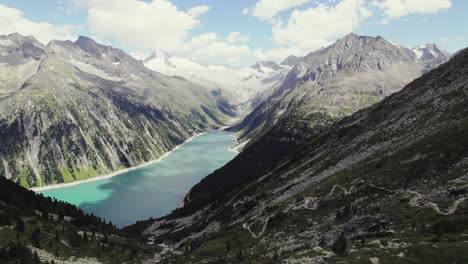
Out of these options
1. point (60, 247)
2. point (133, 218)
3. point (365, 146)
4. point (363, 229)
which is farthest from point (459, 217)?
point (133, 218)

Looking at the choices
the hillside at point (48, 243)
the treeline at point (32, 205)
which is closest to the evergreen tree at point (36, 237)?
the hillside at point (48, 243)

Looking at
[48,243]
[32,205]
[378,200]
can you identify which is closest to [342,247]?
[378,200]

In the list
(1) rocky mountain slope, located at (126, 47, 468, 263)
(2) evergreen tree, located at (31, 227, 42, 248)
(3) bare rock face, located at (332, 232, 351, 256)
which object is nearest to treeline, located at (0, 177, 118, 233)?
(2) evergreen tree, located at (31, 227, 42, 248)

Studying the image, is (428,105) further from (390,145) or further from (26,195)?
(26,195)

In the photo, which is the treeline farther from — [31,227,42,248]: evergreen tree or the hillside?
[31,227,42,248]: evergreen tree

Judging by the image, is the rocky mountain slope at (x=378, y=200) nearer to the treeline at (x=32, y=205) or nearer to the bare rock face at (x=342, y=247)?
the bare rock face at (x=342, y=247)

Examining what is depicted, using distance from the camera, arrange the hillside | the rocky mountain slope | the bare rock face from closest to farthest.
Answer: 1. the bare rock face
2. the rocky mountain slope
3. the hillside

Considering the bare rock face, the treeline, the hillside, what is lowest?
the bare rock face

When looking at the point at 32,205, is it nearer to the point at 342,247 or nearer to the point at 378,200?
the point at 378,200
